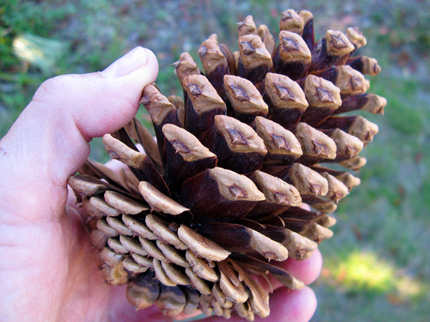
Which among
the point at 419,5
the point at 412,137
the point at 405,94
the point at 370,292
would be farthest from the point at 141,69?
the point at 419,5

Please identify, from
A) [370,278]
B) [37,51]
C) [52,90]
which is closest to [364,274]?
[370,278]

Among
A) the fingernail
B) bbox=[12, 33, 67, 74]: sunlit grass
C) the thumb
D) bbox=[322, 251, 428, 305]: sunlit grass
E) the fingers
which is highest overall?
the fingernail

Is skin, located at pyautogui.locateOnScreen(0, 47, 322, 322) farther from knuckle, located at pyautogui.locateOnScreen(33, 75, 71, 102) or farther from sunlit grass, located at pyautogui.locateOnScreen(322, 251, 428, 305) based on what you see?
sunlit grass, located at pyautogui.locateOnScreen(322, 251, 428, 305)

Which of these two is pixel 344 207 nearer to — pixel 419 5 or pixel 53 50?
pixel 53 50

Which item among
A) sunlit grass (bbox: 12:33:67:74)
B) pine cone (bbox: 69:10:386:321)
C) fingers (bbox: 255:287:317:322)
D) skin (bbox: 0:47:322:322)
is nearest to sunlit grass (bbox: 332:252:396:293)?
fingers (bbox: 255:287:317:322)

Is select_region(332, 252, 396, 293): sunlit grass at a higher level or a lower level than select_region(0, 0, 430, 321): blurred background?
lower

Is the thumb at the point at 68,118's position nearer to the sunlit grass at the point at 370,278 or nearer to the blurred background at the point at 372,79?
the blurred background at the point at 372,79
